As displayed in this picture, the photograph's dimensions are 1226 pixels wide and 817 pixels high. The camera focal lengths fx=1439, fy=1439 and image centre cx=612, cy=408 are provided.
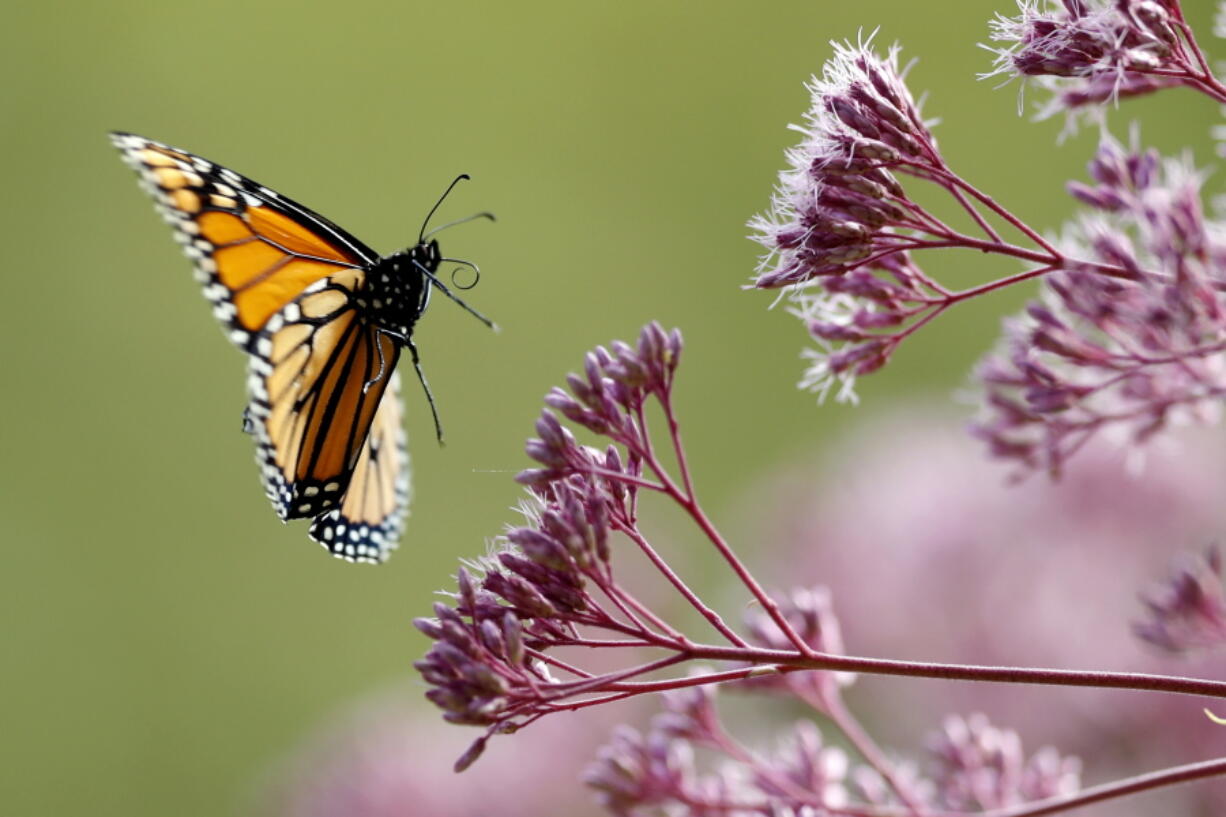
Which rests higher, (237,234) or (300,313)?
(237,234)

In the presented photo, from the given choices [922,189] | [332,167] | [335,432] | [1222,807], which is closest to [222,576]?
[332,167]

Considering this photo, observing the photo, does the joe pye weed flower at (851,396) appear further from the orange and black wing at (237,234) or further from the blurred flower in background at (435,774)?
the blurred flower in background at (435,774)

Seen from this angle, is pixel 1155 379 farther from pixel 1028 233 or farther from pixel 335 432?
pixel 335 432

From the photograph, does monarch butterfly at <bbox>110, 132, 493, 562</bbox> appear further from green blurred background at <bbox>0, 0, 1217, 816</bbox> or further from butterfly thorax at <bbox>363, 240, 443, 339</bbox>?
green blurred background at <bbox>0, 0, 1217, 816</bbox>

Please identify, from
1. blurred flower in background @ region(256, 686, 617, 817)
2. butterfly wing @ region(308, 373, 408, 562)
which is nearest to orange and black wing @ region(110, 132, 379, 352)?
butterfly wing @ region(308, 373, 408, 562)

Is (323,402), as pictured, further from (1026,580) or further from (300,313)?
(1026,580)

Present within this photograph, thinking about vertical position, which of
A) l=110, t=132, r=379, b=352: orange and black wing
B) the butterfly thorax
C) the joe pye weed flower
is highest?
l=110, t=132, r=379, b=352: orange and black wing

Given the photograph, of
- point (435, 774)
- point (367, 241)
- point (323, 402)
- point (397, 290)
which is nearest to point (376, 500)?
point (323, 402)
